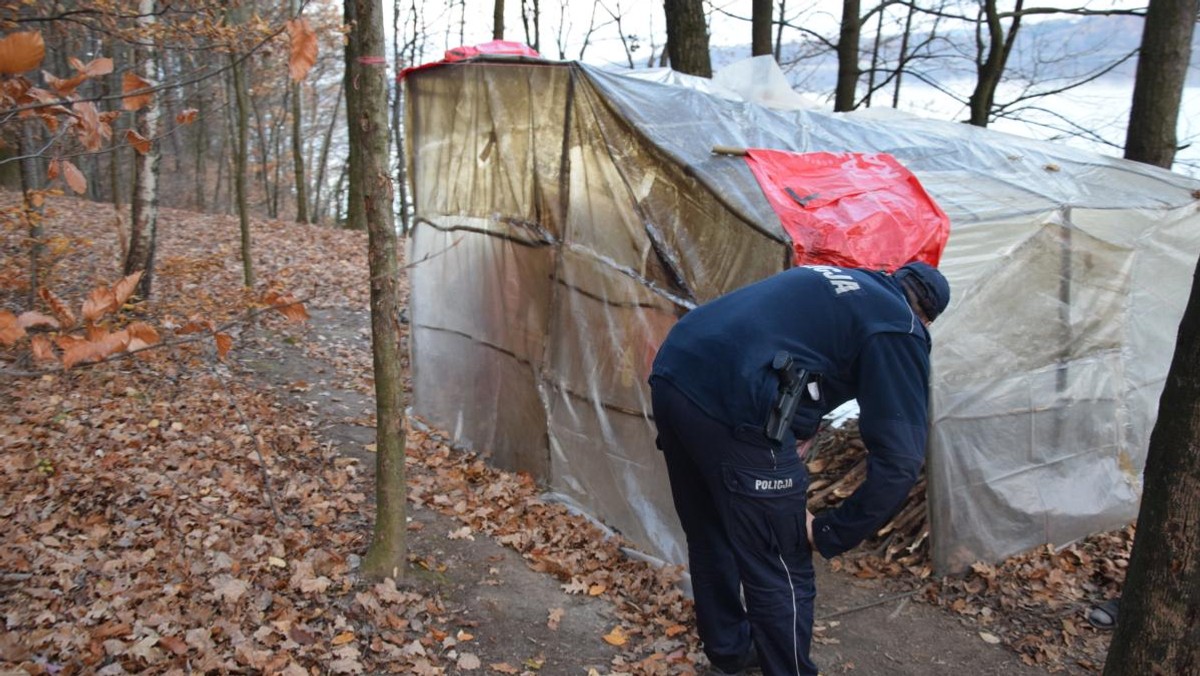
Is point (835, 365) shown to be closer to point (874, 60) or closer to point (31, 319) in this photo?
point (31, 319)

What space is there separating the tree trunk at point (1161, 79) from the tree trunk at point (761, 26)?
441cm

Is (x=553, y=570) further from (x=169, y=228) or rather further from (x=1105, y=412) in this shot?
(x=169, y=228)

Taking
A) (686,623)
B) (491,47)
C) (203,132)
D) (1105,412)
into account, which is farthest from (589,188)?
(203,132)

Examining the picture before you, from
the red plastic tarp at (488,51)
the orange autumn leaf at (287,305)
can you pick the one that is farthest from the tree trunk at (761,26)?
the orange autumn leaf at (287,305)

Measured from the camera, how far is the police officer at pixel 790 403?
3154mm

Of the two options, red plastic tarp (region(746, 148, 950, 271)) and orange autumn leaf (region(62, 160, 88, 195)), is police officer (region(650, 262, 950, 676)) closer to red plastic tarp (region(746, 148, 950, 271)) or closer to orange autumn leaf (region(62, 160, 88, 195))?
red plastic tarp (region(746, 148, 950, 271))

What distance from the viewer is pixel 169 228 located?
16.7m

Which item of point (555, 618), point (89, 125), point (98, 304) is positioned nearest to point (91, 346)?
point (98, 304)

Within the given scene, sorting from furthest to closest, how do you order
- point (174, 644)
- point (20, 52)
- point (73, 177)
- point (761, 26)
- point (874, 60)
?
point (874, 60)
point (761, 26)
point (174, 644)
point (73, 177)
point (20, 52)

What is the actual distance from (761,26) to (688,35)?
2354 mm

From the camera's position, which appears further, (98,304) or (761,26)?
(761,26)

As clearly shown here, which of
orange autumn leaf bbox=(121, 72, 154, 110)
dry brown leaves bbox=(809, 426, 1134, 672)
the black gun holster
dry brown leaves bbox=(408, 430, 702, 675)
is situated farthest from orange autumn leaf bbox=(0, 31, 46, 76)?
dry brown leaves bbox=(809, 426, 1134, 672)

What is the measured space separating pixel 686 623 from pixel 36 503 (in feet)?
12.4

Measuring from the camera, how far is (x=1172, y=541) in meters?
2.75
